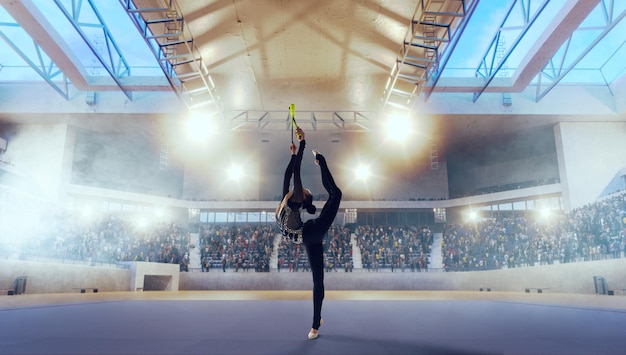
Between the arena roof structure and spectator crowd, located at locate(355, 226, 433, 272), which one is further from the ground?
the arena roof structure

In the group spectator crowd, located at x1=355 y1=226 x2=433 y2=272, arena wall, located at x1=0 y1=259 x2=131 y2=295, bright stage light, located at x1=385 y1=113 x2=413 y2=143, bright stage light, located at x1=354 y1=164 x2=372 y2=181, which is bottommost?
arena wall, located at x1=0 y1=259 x2=131 y2=295

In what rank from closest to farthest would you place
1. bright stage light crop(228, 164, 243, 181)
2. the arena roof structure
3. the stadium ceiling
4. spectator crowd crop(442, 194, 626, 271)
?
the stadium ceiling
the arena roof structure
spectator crowd crop(442, 194, 626, 271)
bright stage light crop(228, 164, 243, 181)

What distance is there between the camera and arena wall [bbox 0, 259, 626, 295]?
39.1ft

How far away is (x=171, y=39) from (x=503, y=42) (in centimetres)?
1241

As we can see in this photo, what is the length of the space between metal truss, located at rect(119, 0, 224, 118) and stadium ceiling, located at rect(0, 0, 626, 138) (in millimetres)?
46

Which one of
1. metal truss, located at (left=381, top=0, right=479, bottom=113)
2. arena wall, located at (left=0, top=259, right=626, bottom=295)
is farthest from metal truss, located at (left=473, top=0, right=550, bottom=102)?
arena wall, located at (left=0, top=259, right=626, bottom=295)

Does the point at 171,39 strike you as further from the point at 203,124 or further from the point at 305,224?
the point at 305,224

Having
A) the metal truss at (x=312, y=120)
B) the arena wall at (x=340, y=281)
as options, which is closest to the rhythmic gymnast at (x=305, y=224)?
the metal truss at (x=312, y=120)

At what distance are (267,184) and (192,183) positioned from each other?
18.1 ft

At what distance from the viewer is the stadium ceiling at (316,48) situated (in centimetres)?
1090

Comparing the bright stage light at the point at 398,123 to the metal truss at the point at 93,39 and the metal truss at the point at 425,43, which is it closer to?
→ the metal truss at the point at 425,43

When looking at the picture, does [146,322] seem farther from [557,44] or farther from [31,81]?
[31,81]

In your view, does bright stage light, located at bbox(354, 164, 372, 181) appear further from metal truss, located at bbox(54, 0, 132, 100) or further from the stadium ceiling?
metal truss, located at bbox(54, 0, 132, 100)

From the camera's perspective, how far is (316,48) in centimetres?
1265
